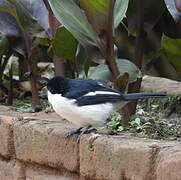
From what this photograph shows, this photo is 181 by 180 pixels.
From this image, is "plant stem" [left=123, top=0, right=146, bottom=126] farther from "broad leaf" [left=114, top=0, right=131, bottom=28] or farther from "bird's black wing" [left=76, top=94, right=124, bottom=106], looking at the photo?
"bird's black wing" [left=76, top=94, right=124, bottom=106]

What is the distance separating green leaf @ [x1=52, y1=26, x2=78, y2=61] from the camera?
10.1 ft

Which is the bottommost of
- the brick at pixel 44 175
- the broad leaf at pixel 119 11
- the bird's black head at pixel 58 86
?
the brick at pixel 44 175

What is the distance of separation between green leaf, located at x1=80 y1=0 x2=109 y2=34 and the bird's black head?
311 millimetres

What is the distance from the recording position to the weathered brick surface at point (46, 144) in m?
2.81

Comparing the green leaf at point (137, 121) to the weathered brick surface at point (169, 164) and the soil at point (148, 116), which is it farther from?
the weathered brick surface at point (169, 164)

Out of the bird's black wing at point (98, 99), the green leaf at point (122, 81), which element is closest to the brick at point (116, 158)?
the bird's black wing at point (98, 99)

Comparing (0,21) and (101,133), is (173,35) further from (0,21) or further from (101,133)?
(0,21)

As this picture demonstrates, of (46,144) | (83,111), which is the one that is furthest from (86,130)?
(46,144)

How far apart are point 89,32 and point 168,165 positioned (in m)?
0.86

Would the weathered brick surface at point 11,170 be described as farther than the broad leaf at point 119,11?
Yes

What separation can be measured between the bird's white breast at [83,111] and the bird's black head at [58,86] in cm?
6

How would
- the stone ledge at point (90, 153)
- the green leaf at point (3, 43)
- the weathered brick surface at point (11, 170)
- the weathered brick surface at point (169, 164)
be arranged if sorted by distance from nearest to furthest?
the weathered brick surface at point (169, 164) → the stone ledge at point (90, 153) → the weathered brick surface at point (11, 170) → the green leaf at point (3, 43)

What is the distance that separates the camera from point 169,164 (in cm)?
224

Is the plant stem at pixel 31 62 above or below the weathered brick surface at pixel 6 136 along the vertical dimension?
above
